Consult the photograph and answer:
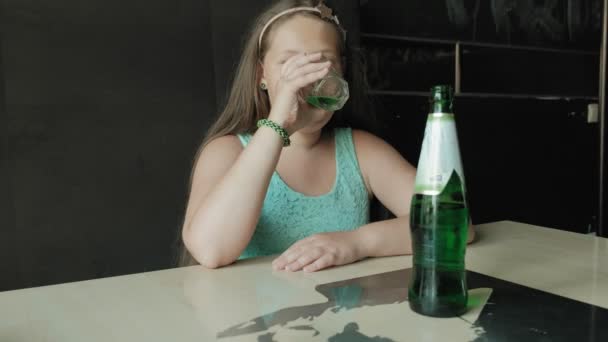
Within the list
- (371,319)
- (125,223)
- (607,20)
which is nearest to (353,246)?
(371,319)

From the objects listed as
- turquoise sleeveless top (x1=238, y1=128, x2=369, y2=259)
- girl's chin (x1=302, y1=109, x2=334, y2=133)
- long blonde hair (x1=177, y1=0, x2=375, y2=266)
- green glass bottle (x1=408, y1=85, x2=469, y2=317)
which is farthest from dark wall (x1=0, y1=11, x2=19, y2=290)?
green glass bottle (x1=408, y1=85, x2=469, y2=317)

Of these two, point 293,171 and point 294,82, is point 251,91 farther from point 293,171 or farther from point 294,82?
point 294,82

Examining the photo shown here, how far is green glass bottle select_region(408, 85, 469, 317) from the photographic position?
0.51m

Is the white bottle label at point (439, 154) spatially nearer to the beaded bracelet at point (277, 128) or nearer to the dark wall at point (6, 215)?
the beaded bracelet at point (277, 128)

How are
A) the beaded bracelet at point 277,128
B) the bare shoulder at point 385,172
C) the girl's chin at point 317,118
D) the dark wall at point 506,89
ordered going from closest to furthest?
the beaded bracelet at point 277,128
the girl's chin at point 317,118
the bare shoulder at point 385,172
the dark wall at point 506,89

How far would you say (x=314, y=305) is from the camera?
0.61 m

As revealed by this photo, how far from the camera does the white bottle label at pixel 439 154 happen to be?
1.68ft

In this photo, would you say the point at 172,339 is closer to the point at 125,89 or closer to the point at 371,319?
the point at 371,319

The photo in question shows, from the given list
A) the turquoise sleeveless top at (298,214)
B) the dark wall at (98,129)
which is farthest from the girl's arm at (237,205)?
the dark wall at (98,129)

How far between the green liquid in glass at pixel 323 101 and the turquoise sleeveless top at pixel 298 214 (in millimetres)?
236

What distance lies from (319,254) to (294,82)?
0.99 ft

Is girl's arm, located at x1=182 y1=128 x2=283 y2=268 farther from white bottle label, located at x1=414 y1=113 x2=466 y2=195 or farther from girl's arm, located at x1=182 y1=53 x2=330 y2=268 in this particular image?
white bottle label, located at x1=414 y1=113 x2=466 y2=195

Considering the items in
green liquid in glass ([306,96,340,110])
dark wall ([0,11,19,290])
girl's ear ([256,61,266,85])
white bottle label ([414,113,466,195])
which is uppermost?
girl's ear ([256,61,266,85])

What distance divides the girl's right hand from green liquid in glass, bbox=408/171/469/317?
0.36 metres
